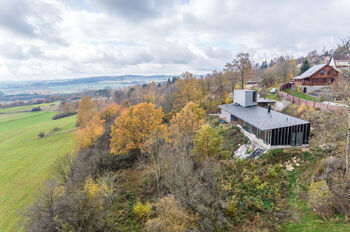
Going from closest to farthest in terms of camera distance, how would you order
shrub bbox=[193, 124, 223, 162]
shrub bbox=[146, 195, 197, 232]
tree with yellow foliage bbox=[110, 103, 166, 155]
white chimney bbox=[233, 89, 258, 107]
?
shrub bbox=[146, 195, 197, 232] → shrub bbox=[193, 124, 223, 162] → tree with yellow foliage bbox=[110, 103, 166, 155] → white chimney bbox=[233, 89, 258, 107]

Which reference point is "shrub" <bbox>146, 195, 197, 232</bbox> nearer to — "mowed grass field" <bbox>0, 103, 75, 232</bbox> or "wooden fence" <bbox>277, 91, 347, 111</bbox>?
"mowed grass field" <bbox>0, 103, 75, 232</bbox>

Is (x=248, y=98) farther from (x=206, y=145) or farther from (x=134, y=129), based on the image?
(x=134, y=129)

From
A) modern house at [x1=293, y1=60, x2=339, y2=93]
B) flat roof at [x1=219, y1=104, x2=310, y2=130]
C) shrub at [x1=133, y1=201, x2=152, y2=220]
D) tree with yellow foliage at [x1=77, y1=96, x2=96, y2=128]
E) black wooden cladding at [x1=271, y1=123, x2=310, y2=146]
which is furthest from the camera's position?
tree with yellow foliage at [x1=77, y1=96, x2=96, y2=128]

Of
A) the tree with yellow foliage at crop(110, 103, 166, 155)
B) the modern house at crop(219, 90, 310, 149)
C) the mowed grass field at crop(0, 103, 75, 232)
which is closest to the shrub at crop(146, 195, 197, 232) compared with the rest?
the mowed grass field at crop(0, 103, 75, 232)

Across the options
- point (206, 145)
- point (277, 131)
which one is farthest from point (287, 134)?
point (206, 145)

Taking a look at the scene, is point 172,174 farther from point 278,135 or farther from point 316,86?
point 316,86
